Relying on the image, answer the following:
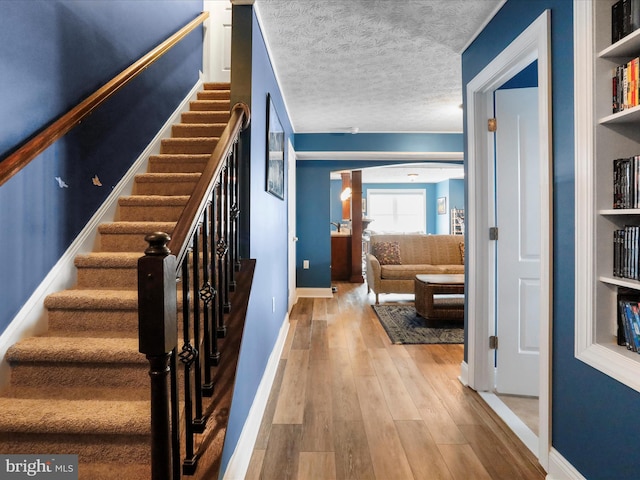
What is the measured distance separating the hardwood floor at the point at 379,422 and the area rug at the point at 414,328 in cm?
23

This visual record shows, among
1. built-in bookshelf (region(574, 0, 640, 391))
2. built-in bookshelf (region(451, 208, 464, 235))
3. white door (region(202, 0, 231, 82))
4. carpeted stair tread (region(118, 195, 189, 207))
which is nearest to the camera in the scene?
built-in bookshelf (region(574, 0, 640, 391))

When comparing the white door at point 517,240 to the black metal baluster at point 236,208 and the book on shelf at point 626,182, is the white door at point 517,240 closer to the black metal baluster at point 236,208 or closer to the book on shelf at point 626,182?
the book on shelf at point 626,182

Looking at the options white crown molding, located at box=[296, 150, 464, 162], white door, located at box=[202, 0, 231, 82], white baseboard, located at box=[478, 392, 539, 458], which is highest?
white door, located at box=[202, 0, 231, 82]

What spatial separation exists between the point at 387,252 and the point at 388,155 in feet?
4.89

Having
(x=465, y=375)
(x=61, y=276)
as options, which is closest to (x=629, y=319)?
(x=465, y=375)

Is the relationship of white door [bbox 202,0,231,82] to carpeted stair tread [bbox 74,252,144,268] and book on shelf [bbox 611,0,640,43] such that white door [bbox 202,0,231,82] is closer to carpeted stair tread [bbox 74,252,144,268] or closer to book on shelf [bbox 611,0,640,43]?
carpeted stair tread [bbox 74,252,144,268]

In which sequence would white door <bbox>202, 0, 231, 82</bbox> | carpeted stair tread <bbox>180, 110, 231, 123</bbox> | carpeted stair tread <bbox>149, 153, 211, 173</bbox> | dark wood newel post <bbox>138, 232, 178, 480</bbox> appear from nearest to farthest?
dark wood newel post <bbox>138, 232, 178, 480</bbox>
carpeted stair tread <bbox>149, 153, 211, 173</bbox>
carpeted stair tread <bbox>180, 110, 231, 123</bbox>
white door <bbox>202, 0, 231, 82</bbox>

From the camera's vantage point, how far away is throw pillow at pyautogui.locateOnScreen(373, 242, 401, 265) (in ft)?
18.3

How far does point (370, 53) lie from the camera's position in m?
2.72

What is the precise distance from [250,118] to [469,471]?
2.04m

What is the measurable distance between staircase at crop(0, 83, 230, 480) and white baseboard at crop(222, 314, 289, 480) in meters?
0.37

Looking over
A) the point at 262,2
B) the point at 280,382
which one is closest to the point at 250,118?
the point at 262,2

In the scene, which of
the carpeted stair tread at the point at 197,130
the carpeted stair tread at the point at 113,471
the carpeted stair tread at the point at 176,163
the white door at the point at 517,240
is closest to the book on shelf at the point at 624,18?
the white door at the point at 517,240

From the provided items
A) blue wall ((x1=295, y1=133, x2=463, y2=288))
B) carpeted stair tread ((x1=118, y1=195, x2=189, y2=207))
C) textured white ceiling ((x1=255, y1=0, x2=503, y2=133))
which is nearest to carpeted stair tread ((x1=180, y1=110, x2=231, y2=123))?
textured white ceiling ((x1=255, y1=0, x2=503, y2=133))
